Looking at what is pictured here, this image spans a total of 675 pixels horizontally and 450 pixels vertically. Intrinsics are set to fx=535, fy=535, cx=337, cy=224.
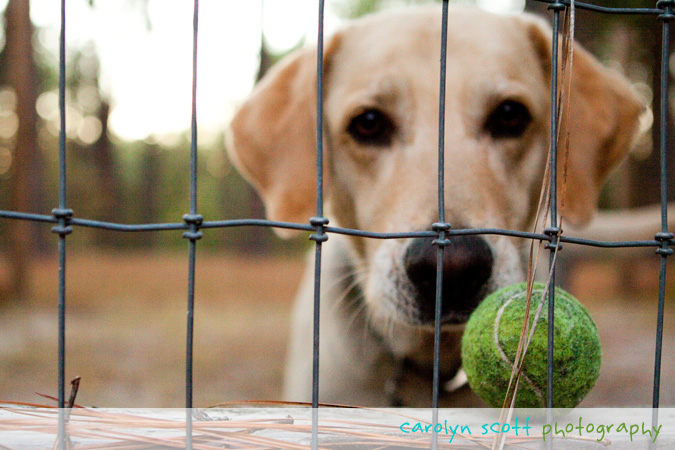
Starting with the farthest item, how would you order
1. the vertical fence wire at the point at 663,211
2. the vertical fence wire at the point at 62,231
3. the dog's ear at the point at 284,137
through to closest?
1. the dog's ear at the point at 284,137
2. the vertical fence wire at the point at 663,211
3. the vertical fence wire at the point at 62,231

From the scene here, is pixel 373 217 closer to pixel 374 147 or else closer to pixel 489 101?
pixel 374 147

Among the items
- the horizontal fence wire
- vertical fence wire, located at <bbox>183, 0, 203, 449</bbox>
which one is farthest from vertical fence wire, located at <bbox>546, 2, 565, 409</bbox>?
vertical fence wire, located at <bbox>183, 0, 203, 449</bbox>

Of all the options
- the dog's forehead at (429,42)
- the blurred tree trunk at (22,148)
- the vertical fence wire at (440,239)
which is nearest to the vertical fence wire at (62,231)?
the vertical fence wire at (440,239)

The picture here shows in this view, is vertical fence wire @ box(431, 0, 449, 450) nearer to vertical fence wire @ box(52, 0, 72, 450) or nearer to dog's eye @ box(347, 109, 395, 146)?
vertical fence wire @ box(52, 0, 72, 450)

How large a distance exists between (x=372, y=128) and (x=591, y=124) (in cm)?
87

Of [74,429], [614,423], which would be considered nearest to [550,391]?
[614,423]

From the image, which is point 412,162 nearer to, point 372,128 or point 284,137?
point 372,128

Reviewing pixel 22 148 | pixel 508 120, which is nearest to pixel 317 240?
pixel 508 120

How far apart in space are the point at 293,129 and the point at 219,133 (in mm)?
12748

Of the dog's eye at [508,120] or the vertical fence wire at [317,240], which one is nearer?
the vertical fence wire at [317,240]

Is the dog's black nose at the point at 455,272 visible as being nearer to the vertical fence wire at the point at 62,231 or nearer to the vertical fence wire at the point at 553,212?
the vertical fence wire at the point at 553,212

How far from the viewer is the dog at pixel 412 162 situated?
154 centimetres

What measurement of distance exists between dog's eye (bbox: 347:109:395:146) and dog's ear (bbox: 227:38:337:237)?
253 mm

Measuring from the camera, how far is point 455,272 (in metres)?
1.34
